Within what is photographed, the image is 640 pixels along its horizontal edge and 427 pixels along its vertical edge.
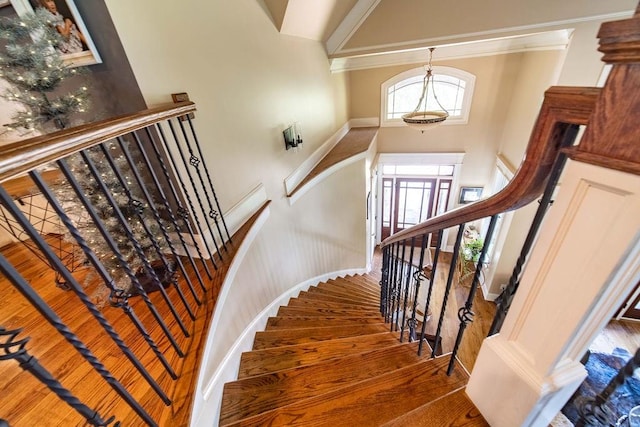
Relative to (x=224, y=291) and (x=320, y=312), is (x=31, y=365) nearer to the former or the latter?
(x=224, y=291)

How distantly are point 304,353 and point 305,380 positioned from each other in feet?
0.96

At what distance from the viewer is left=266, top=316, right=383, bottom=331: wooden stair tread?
8.04 feet

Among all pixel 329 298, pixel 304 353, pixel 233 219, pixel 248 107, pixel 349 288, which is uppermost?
pixel 248 107

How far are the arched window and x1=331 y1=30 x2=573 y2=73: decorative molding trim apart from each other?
249mm

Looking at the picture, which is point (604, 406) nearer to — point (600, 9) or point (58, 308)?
point (58, 308)

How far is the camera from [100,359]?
4.10 feet

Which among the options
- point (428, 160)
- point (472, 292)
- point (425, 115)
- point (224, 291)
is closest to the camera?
point (472, 292)

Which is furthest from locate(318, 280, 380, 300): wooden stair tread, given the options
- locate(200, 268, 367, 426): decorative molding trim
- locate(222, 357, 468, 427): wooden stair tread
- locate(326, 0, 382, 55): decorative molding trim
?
locate(326, 0, 382, 55): decorative molding trim

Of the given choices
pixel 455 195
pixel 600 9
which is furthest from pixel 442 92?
pixel 600 9

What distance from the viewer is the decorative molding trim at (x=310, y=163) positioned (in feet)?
10.2

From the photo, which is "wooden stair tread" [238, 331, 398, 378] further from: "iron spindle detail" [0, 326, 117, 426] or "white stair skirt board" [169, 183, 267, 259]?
"iron spindle detail" [0, 326, 117, 426]

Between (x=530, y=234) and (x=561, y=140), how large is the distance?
0.88 feet

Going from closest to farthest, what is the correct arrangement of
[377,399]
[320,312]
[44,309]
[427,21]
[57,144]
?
[44,309] → [57,144] → [377,399] → [320,312] → [427,21]

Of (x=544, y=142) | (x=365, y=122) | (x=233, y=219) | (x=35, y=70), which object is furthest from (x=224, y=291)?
(x=365, y=122)
